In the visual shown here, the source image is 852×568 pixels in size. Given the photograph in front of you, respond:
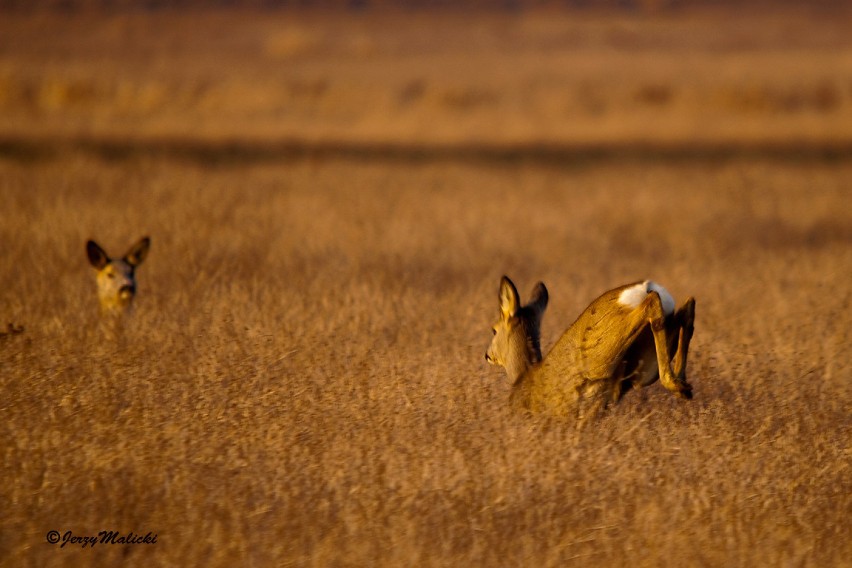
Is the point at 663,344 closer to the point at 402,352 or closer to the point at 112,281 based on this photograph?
the point at 402,352

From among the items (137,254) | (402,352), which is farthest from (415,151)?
(402,352)

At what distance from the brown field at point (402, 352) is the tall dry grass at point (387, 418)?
0.02 metres

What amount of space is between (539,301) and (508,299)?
27 centimetres

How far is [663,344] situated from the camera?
5535 mm

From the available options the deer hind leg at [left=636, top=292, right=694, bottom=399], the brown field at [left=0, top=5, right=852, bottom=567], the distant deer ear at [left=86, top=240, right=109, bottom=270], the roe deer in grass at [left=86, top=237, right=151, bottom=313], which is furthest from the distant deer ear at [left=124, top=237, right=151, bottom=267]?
the deer hind leg at [left=636, top=292, right=694, bottom=399]

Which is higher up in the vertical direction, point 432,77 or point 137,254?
point 432,77

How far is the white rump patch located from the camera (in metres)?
5.55

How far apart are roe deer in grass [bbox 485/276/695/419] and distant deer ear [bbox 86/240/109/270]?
351 centimetres

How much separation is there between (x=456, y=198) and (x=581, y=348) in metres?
10.6

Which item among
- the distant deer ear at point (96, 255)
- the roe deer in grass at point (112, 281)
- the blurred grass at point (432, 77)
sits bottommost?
the roe deer in grass at point (112, 281)

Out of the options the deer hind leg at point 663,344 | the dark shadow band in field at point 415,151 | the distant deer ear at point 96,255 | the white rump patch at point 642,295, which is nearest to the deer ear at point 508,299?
the white rump patch at point 642,295

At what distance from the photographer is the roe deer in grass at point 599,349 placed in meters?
5.60

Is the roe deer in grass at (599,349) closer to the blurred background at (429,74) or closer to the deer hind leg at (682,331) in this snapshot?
the deer hind leg at (682,331)

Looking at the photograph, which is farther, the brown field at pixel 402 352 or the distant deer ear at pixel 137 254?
the distant deer ear at pixel 137 254
